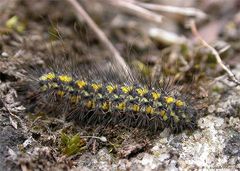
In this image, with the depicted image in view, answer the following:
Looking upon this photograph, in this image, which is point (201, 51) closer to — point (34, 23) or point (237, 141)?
point (237, 141)

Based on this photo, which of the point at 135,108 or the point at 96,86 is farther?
the point at 96,86

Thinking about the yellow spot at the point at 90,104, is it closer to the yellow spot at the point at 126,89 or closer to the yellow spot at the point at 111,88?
the yellow spot at the point at 111,88

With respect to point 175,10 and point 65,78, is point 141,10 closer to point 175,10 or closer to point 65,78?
point 175,10

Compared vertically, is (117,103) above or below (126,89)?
below

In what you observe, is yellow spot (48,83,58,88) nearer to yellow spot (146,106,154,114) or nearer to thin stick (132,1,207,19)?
yellow spot (146,106,154,114)

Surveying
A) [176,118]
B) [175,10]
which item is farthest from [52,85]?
[175,10]

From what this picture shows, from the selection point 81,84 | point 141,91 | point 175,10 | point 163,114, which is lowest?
point 163,114

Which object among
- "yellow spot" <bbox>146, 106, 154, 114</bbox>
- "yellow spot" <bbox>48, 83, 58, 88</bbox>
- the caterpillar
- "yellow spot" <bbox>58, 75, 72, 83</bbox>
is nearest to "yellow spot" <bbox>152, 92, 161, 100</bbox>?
the caterpillar
